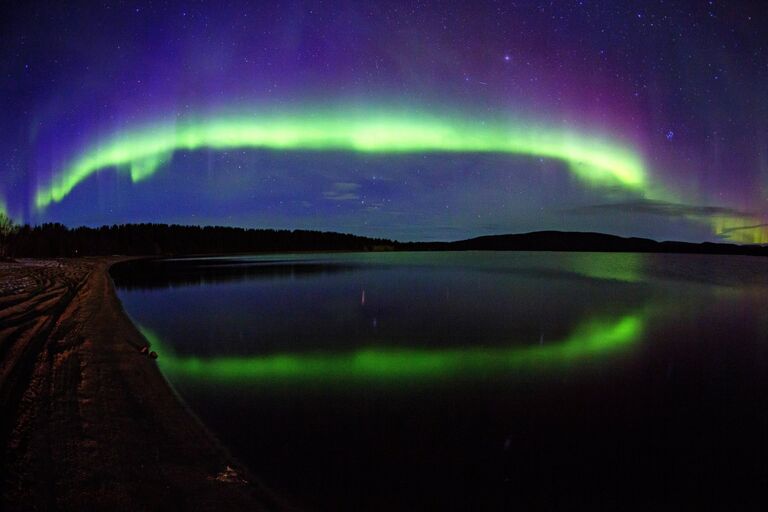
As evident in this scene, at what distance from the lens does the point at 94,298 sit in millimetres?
24547

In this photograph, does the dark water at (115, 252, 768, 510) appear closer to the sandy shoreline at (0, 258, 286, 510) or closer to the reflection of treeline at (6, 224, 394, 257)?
the sandy shoreline at (0, 258, 286, 510)

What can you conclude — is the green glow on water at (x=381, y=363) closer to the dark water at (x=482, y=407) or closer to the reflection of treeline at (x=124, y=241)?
the dark water at (x=482, y=407)

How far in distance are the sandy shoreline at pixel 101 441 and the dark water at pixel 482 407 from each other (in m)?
0.71

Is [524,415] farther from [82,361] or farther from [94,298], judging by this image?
[94,298]

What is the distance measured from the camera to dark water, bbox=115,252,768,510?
6.29m

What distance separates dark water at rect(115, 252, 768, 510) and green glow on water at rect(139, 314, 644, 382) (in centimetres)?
8

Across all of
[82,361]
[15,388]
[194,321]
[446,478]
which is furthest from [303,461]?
[194,321]

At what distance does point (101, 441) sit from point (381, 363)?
807 cm

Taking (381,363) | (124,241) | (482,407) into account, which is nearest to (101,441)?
(482,407)

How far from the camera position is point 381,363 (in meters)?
13.4

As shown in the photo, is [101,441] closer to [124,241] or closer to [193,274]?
[193,274]

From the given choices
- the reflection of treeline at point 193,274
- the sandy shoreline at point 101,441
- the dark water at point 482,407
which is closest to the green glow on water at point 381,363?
the dark water at point 482,407

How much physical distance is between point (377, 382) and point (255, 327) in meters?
10.3

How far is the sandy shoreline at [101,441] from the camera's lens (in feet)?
16.6
